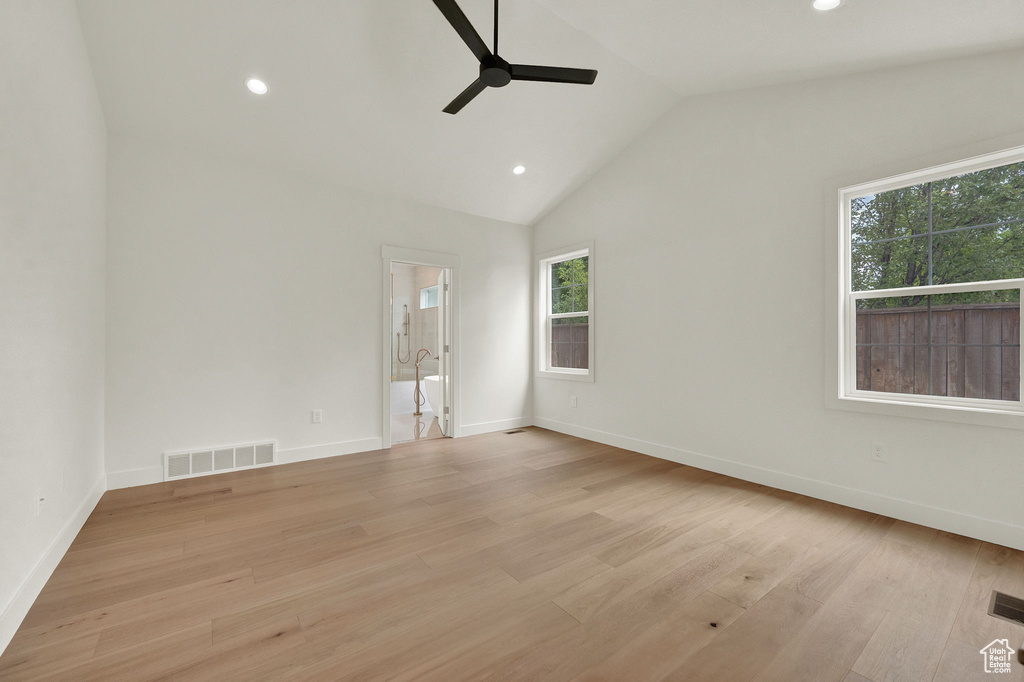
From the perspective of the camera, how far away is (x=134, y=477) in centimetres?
340

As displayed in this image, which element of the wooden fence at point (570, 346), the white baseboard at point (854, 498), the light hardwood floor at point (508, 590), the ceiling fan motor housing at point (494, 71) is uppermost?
the ceiling fan motor housing at point (494, 71)

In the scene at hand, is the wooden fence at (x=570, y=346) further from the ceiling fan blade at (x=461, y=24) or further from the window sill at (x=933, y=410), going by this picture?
the ceiling fan blade at (x=461, y=24)

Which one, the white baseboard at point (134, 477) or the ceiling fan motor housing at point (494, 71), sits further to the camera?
the white baseboard at point (134, 477)

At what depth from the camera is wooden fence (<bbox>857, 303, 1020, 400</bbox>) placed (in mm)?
2547

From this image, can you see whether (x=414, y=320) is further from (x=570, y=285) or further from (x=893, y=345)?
(x=893, y=345)

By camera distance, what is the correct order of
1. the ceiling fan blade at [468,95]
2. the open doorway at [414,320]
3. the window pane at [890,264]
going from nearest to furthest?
the ceiling fan blade at [468,95] < the window pane at [890,264] < the open doorway at [414,320]

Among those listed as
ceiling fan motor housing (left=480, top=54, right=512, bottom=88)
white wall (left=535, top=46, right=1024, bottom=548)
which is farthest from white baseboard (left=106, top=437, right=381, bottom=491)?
ceiling fan motor housing (left=480, top=54, right=512, bottom=88)

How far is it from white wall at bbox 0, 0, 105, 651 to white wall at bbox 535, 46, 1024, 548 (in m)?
4.12

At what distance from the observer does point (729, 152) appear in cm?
368

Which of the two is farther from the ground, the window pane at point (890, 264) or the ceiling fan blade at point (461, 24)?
the ceiling fan blade at point (461, 24)

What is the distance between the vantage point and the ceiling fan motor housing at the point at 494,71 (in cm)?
241

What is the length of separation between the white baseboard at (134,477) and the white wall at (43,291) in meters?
0.46

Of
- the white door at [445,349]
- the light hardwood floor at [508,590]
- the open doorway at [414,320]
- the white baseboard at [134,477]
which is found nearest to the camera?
the light hardwood floor at [508,590]

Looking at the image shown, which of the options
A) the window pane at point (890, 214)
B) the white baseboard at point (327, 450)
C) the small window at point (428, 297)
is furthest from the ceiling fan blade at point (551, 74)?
the small window at point (428, 297)
